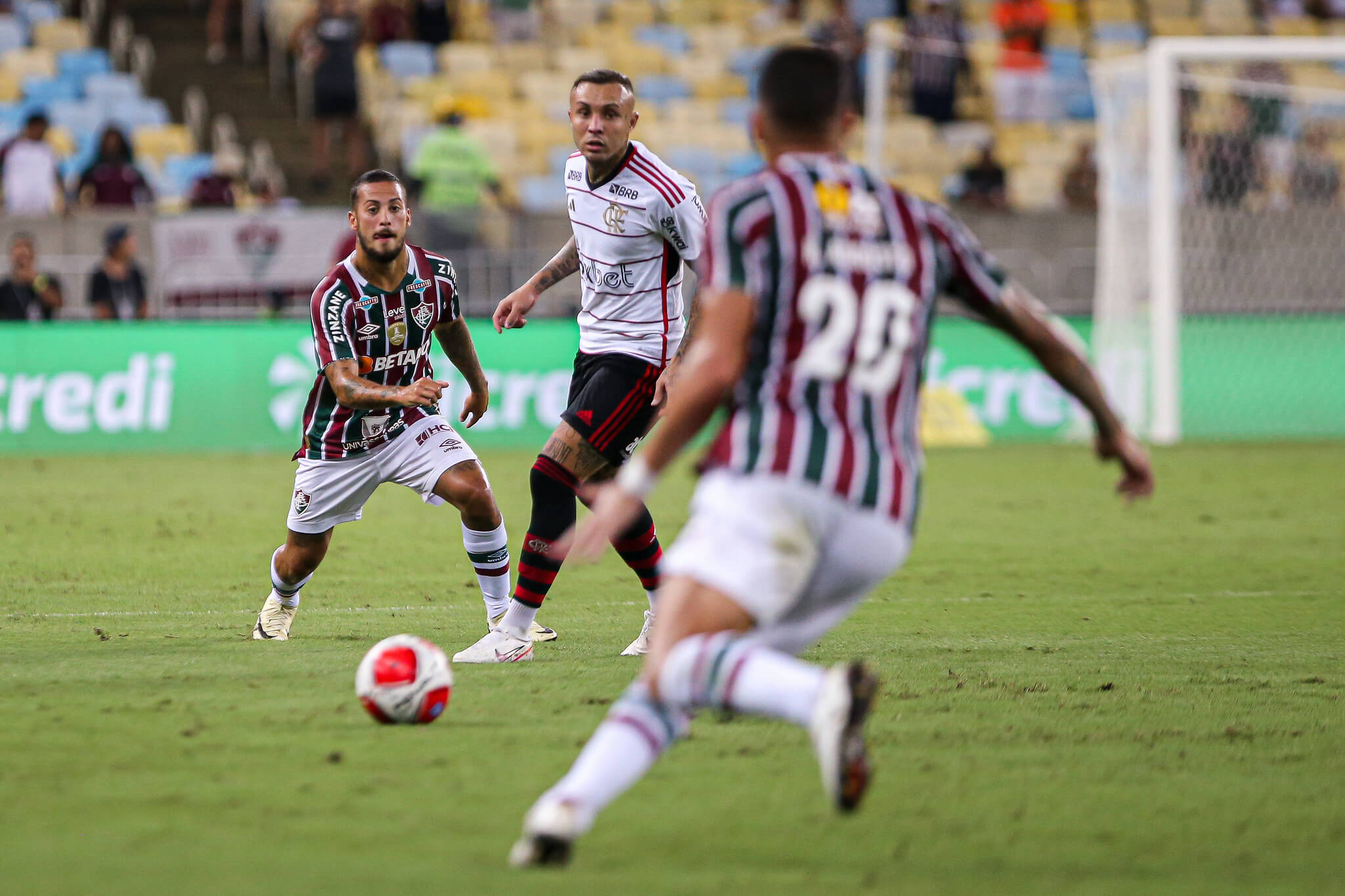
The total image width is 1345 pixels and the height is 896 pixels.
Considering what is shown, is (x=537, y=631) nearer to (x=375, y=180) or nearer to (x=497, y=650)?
(x=497, y=650)

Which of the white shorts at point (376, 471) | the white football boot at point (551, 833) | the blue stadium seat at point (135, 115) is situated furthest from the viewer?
the blue stadium seat at point (135, 115)

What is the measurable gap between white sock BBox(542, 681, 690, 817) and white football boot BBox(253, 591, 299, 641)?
3677 mm

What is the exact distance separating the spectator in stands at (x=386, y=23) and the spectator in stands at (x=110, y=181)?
17.0ft

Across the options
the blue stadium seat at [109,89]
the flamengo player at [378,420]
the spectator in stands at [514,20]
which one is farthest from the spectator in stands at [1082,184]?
the flamengo player at [378,420]

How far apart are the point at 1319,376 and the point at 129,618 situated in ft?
44.3

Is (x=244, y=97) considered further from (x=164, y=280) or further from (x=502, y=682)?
(x=502, y=682)

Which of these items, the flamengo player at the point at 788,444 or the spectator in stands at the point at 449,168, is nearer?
the flamengo player at the point at 788,444

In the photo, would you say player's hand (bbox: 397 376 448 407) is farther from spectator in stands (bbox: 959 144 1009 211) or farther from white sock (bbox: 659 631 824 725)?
spectator in stands (bbox: 959 144 1009 211)

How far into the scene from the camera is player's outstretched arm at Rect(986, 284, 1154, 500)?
4027mm

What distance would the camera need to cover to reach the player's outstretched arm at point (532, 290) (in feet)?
22.6

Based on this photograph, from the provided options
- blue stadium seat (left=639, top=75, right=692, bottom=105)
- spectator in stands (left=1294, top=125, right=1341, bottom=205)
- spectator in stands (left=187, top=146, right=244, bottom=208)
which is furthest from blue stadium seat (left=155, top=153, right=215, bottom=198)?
spectator in stands (left=1294, top=125, right=1341, bottom=205)

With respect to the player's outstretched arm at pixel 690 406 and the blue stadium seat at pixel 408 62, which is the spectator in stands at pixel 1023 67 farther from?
the player's outstretched arm at pixel 690 406

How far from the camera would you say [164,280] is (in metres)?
16.2

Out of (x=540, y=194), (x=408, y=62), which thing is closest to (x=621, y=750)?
(x=540, y=194)
